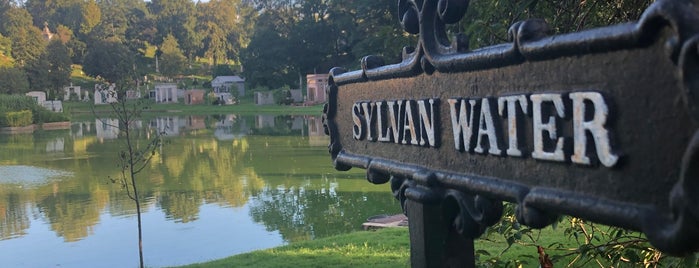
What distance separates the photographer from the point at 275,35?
4234 cm

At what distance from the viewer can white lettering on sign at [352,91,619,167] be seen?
0.92 m

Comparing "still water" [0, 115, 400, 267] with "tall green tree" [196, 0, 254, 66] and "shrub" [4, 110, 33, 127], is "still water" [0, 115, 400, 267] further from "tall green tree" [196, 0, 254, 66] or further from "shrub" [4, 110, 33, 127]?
"tall green tree" [196, 0, 254, 66]

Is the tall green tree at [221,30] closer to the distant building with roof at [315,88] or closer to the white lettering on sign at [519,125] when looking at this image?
the distant building with roof at [315,88]

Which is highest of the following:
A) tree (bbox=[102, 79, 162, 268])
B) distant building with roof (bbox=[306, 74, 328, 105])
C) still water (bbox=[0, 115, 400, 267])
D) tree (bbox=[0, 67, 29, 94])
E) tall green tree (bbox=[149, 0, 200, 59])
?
tall green tree (bbox=[149, 0, 200, 59])

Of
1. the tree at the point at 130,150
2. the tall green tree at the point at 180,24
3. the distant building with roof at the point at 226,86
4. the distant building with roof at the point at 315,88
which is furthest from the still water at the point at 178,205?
the tall green tree at the point at 180,24

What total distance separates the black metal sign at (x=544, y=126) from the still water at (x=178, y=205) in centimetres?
624

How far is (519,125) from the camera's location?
3.52 ft

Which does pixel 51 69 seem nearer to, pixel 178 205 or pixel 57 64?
pixel 57 64

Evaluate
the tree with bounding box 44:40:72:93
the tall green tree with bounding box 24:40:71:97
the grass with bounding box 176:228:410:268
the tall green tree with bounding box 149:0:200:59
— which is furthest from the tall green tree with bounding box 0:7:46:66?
the grass with bounding box 176:228:410:268

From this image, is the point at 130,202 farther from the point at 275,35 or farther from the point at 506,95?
the point at 275,35

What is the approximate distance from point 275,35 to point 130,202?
32.0m

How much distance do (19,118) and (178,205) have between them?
24.7 meters

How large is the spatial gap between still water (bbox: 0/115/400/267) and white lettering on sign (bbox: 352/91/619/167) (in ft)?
20.6

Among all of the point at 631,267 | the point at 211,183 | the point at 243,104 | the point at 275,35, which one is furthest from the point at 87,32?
the point at 631,267
